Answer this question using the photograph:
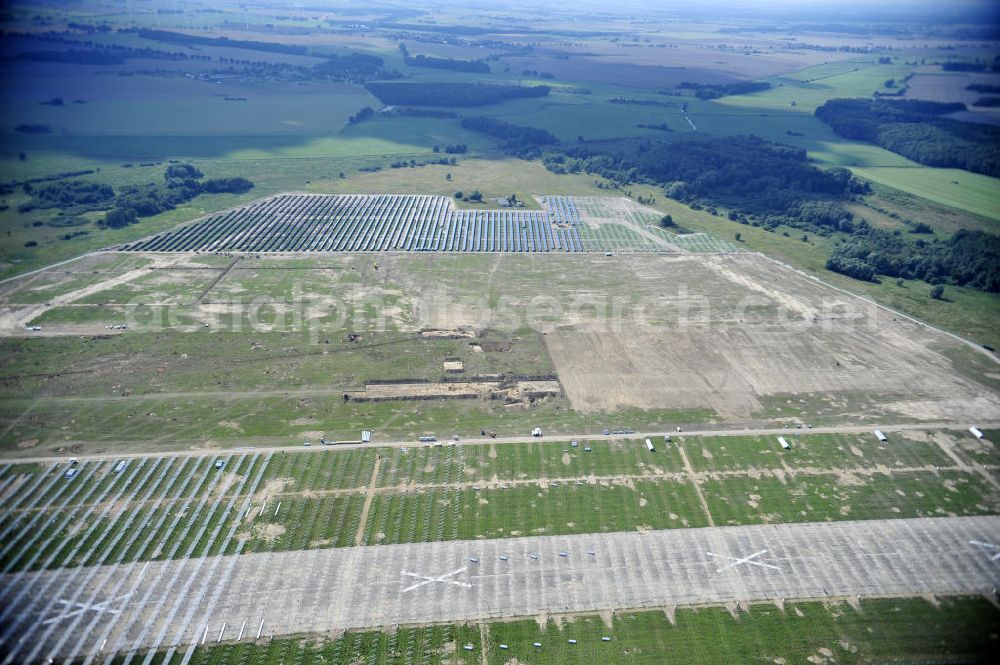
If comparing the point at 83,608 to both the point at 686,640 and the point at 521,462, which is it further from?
the point at 686,640

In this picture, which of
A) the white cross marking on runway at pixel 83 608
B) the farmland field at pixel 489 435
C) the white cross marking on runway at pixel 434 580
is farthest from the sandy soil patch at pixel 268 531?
the white cross marking on runway at pixel 434 580

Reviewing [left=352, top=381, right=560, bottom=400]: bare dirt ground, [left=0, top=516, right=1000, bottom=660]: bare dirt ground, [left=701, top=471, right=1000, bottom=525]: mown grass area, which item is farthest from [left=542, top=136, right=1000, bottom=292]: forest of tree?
[left=352, top=381, right=560, bottom=400]: bare dirt ground

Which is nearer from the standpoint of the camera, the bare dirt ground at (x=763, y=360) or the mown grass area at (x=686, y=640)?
the mown grass area at (x=686, y=640)

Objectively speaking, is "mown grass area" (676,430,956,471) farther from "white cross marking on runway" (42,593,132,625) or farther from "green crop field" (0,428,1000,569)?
"white cross marking on runway" (42,593,132,625)

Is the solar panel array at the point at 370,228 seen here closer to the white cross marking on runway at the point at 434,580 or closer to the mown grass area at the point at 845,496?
the mown grass area at the point at 845,496

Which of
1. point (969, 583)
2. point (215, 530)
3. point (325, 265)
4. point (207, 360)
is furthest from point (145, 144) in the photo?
point (969, 583)
